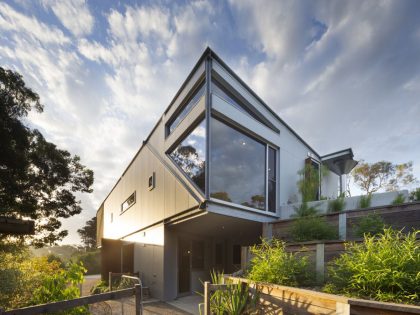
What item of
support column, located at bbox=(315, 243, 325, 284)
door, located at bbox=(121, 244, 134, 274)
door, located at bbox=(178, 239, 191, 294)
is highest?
support column, located at bbox=(315, 243, 325, 284)

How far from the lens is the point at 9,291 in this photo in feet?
18.8

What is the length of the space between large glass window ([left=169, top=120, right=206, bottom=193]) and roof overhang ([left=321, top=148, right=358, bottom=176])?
7648 millimetres

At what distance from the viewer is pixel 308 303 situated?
3184 millimetres

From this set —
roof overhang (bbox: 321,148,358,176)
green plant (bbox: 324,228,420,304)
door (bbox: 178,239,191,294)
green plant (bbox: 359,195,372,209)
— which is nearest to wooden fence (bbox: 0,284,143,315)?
green plant (bbox: 324,228,420,304)

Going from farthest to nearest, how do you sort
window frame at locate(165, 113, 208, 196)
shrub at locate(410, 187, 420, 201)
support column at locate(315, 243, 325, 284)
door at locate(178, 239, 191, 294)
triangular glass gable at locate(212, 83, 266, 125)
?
door at locate(178, 239, 191, 294)
triangular glass gable at locate(212, 83, 266, 125)
window frame at locate(165, 113, 208, 196)
shrub at locate(410, 187, 420, 201)
support column at locate(315, 243, 325, 284)

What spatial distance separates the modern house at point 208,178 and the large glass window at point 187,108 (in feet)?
0.10

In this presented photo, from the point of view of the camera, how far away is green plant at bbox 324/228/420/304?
2.84 metres

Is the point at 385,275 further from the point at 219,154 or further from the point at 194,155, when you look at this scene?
the point at 194,155

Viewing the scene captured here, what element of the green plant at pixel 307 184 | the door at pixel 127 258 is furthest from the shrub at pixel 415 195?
the door at pixel 127 258

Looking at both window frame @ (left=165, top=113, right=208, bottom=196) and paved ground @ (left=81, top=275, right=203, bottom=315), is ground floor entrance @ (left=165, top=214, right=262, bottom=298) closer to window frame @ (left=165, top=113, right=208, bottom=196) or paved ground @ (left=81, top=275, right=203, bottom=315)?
paved ground @ (left=81, top=275, right=203, bottom=315)

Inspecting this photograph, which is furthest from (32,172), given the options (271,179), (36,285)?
(271,179)

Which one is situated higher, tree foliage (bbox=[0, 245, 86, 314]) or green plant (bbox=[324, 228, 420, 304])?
green plant (bbox=[324, 228, 420, 304])

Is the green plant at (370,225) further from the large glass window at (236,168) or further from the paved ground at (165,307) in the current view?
the paved ground at (165,307)

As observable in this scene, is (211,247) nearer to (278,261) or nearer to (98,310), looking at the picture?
(98,310)
